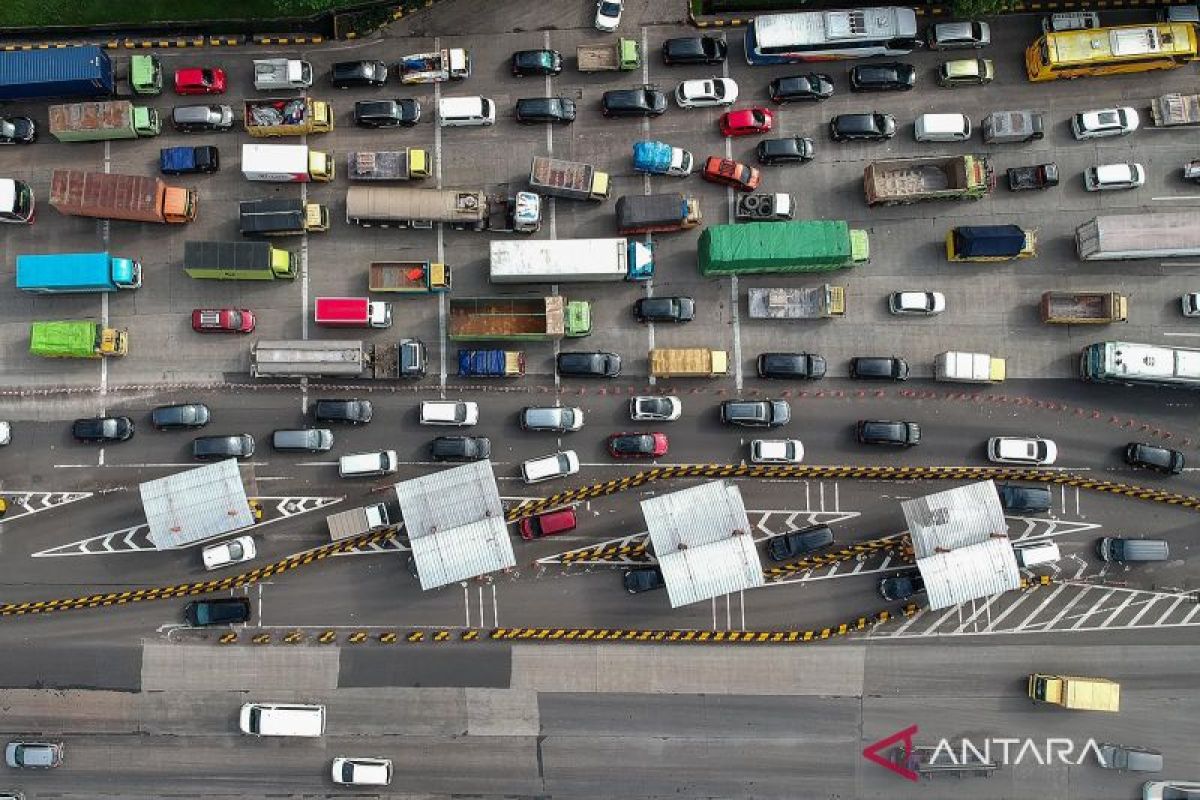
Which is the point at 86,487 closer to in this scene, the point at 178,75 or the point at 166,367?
the point at 166,367

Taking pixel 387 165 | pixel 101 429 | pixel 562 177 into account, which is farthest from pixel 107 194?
pixel 562 177

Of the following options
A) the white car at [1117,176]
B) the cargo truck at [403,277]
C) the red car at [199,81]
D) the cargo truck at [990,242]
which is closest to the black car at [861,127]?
the cargo truck at [990,242]

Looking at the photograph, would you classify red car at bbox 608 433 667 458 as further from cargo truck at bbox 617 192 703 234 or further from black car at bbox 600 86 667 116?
black car at bbox 600 86 667 116

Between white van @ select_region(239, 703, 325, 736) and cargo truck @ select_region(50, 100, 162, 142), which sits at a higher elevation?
cargo truck @ select_region(50, 100, 162, 142)

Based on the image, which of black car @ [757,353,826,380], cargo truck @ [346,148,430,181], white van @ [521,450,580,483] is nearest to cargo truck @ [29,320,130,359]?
cargo truck @ [346,148,430,181]

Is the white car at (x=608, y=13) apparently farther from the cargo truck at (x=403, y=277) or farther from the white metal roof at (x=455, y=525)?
the white metal roof at (x=455, y=525)

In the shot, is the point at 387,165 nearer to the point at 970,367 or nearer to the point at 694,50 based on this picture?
the point at 694,50
